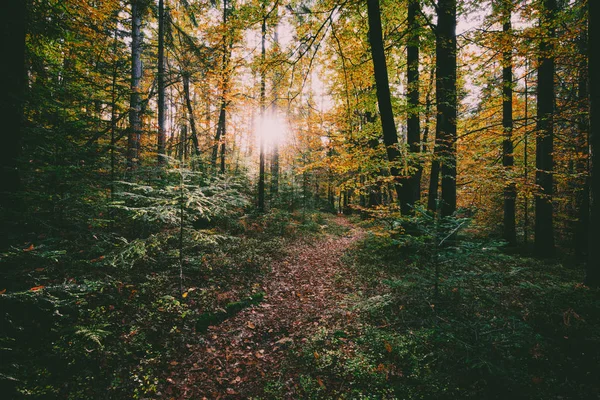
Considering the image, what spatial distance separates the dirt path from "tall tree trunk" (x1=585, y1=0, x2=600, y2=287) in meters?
5.85

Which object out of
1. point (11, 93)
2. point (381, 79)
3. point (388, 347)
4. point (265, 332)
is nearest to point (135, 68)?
point (11, 93)

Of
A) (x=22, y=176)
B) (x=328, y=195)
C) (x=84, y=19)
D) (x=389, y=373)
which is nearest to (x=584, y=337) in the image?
(x=389, y=373)

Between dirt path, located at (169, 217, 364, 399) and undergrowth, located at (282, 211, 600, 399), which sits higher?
undergrowth, located at (282, 211, 600, 399)

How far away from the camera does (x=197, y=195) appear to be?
5.84 meters

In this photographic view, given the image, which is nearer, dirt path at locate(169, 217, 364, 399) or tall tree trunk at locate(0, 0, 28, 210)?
dirt path at locate(169, 217, 364, 399)

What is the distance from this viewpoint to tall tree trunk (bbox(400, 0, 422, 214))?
6625 millimetres

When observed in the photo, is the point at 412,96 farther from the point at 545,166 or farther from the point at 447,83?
the point at 545,166

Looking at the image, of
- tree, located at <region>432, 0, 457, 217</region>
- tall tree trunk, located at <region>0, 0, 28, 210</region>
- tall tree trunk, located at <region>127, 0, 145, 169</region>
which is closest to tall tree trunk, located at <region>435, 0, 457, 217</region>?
tree, located at <region>432, 0, 457, 217</region>

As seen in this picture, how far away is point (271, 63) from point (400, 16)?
26.4 ft

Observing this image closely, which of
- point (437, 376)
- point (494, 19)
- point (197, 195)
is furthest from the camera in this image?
point (494, 19)

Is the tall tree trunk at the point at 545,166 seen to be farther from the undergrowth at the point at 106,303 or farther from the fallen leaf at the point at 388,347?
the undergrowth at the point at 106,303

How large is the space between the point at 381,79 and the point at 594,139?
5.06m

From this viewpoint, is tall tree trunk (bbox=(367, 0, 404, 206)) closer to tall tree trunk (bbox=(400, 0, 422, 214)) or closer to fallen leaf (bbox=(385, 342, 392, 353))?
tall tree trunk (bbox=(400, 0, 422, 214))

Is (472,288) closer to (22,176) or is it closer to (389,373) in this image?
(389,373)
